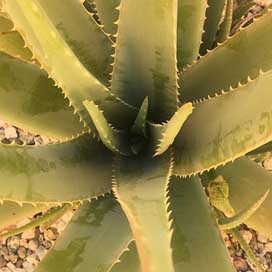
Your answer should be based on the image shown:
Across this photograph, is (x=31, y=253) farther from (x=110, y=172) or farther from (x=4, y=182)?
(x=4, y=182)

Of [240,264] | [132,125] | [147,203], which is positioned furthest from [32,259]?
[147,203]

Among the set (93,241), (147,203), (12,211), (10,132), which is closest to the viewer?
(147,203)

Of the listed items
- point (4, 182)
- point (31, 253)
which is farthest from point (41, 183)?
point (31, 253)

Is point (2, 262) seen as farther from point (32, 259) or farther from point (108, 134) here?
point (108, 134)

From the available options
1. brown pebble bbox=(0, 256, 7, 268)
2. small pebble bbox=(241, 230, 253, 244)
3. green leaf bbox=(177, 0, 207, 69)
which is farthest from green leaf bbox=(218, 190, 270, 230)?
brown pebble bbox=(0, 256, 7, 268)

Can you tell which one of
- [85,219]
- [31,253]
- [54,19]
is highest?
[54,19]

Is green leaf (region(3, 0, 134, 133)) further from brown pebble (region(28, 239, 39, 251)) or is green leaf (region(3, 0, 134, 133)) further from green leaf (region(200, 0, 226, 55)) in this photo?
brown pebble (region(28, 239, 39, 251))
